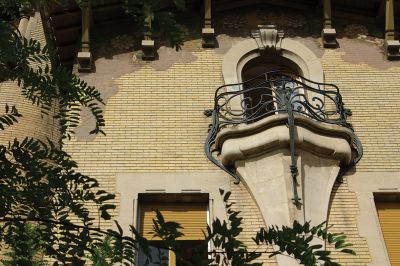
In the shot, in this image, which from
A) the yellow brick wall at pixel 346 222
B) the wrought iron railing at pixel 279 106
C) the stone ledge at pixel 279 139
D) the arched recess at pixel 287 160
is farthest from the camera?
the wrought iron railing at pixel 279 106

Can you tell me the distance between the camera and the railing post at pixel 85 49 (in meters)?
11.0

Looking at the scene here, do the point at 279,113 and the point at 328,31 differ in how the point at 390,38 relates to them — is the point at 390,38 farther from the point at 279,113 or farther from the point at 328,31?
the point at 279,113

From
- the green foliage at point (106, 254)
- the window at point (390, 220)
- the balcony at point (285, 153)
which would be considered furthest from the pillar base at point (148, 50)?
the green foliage at point (106, 254)

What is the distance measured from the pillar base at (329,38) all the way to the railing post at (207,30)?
75.3 inches

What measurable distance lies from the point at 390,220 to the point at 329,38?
3.83 m

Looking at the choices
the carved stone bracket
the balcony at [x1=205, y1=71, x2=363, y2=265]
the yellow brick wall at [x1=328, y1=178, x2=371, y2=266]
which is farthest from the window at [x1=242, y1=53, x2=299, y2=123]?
the yellow brick wall at [x1=328, y1=178, x2=371, y2=266]

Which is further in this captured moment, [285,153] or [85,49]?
[85,49]

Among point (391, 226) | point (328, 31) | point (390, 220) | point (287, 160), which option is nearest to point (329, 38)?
point (328, 31)

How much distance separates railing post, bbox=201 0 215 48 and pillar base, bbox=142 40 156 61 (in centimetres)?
91

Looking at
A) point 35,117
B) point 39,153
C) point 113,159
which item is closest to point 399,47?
point 113,159

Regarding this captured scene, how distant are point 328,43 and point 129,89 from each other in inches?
140

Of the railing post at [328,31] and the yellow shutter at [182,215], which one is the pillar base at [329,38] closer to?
the railing post at [328,31]

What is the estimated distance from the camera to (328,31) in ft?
38.1

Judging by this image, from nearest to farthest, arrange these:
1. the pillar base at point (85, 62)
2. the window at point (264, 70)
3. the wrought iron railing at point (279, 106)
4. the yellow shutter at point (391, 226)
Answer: the yellow shutter at point (391, 226) → the wrought iron railing at point (279, 106) → the pillar base at point (85, 62) → the window at point (264, 70)
